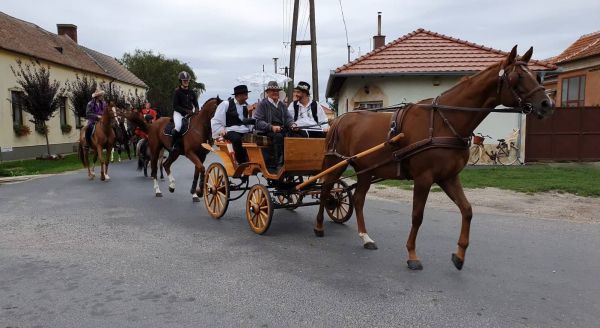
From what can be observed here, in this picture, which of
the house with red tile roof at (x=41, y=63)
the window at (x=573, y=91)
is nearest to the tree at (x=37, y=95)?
the house with red tile roof at (x=41, y=63)

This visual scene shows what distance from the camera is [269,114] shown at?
22.0 ft

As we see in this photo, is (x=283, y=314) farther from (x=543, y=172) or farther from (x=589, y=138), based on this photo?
(x=589, y=138)

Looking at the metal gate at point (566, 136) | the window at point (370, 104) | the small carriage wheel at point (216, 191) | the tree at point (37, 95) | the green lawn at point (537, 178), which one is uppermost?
the tree at point (37, 95)

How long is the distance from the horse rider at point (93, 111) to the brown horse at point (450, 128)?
10471 mm

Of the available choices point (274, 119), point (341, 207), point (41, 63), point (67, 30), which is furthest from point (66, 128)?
point (341, 207)

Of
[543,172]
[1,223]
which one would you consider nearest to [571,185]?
[543,172]

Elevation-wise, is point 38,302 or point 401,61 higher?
point 401,61

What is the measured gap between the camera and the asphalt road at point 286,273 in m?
3.66

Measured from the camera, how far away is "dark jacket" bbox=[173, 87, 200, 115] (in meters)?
9.12

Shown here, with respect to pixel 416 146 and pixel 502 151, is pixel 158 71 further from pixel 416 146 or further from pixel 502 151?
pixel 416 146

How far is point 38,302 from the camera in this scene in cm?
394

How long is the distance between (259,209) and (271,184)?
676mm

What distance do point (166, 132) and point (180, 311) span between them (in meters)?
6.17

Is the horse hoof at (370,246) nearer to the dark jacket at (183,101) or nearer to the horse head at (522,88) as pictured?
the horse head at (522,88)
